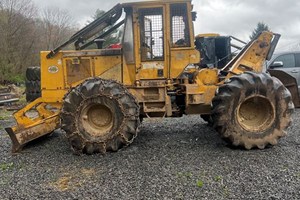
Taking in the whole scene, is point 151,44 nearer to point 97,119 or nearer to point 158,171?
point 97,119

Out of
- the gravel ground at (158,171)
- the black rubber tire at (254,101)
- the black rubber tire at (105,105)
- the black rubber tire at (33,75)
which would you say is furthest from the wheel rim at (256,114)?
the black rubber tire at (33,75)

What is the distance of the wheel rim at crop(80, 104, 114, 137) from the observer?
6277mm

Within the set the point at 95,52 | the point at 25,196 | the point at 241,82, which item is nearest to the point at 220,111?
the point at 241,82

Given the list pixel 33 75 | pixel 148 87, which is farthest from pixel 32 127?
pixel 33 75

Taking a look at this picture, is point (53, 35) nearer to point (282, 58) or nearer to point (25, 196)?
point (282, 58)

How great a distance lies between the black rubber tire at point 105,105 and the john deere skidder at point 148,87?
18 millimetres

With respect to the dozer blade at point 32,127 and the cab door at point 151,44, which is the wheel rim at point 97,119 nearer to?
the dozer blade at point 32,127

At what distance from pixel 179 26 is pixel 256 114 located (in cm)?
220

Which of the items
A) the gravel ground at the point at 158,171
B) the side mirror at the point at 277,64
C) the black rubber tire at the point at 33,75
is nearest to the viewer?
the gravel ground at the point at 158,171

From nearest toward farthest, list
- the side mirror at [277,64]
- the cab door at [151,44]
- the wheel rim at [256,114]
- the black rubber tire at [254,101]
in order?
1. the black rubber tire at [254,101]
2. the wheel rim at [256,114]
3. the cab door at [151,44]
4. the side mirror at [277,64]

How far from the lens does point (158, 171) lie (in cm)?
513

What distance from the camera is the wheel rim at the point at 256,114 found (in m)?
6.21

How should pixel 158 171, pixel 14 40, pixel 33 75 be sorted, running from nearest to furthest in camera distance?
1. pixel 158 171
2. pixel 33 75
3. pixel 14 40

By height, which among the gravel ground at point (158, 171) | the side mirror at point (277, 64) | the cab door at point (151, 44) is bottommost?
the gravel ground at point (158, 171)
